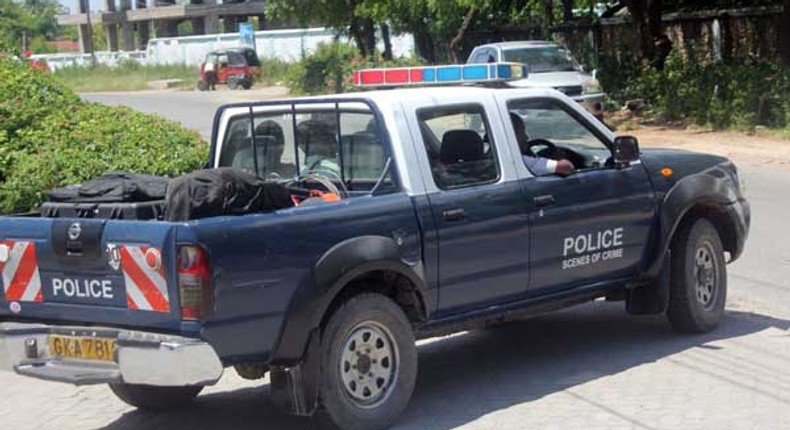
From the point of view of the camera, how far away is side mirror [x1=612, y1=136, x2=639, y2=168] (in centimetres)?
792

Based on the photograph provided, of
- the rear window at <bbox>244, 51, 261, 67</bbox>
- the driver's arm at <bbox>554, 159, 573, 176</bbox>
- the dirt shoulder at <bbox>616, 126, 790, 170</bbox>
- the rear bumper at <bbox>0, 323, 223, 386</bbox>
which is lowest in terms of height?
the rear window at <bbox>244, 51, 261, 67</bbox>

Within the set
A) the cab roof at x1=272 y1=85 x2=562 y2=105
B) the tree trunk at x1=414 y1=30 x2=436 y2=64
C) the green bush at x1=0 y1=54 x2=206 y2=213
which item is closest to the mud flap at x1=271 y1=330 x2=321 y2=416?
the cab roof at x1=272 y1=85 x2=562 y2=105

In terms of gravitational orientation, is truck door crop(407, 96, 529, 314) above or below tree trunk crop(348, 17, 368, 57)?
above

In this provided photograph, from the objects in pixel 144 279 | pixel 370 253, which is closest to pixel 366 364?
pixel 370 253

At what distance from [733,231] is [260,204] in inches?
147

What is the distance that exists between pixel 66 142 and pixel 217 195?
631cm

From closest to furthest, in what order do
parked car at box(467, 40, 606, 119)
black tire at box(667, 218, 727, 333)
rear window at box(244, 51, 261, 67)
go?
1. black tire at box(667, 218, 727, 333)
2. parked car at box(467, 40, 606, 119)
3. rear window at box(244, 51, 261, 67)

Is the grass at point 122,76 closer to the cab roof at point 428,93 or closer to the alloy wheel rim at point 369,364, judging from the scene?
the cab roof at point 428,93

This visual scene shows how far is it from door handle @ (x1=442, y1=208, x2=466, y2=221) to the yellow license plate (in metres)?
1.88

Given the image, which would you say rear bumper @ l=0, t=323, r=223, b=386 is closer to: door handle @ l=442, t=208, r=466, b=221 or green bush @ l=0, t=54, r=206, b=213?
door handle @ l=442, t=208, r=466, b=221

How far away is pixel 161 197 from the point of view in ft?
22.0

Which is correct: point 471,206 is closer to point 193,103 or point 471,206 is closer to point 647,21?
point 647,21

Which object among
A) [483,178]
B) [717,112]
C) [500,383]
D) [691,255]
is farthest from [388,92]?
[717,112]

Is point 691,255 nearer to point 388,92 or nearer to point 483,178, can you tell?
point 483,178
